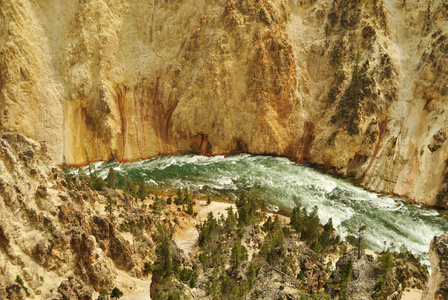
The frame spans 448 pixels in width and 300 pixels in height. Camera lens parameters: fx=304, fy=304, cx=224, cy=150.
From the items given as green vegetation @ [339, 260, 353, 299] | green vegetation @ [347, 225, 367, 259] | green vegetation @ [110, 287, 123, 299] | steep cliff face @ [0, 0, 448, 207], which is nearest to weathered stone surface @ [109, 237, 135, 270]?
green vegetation @ [110, 287, 123, 299]

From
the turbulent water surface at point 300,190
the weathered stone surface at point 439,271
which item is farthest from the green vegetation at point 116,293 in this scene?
the turbulent water surface at point 300,190

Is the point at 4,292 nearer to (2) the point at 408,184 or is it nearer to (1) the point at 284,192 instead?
(1) the point at 284,192

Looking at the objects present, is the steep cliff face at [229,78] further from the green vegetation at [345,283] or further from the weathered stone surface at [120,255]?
the weathered stone surface at [120,255]

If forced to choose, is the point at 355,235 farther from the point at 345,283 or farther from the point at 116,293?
the point at 116,293

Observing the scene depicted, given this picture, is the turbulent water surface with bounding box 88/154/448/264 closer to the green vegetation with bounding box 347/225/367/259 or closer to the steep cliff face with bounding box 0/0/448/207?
the green vegetation with bounding box 347/225/367/259

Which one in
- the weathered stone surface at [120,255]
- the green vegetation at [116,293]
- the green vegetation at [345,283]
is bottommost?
the green vegetation at [116,293]

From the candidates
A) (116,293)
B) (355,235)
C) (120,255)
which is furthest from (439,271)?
(355,235)

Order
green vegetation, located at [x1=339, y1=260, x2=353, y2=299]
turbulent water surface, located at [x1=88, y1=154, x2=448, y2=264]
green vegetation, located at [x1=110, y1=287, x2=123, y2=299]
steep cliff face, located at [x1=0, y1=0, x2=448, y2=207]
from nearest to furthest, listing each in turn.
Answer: green vegetation, located at [x1=339, y1=260, x2=353, y2=299]
green vegetation, located at [x1=110, y1=287, x2=123, y2=299]
turbulent water surface, located at [x1=88, y1=154, x2=448, y2=264]
steep cliff face, located at [x1=0, y1=0, x2=448, y2=207]
